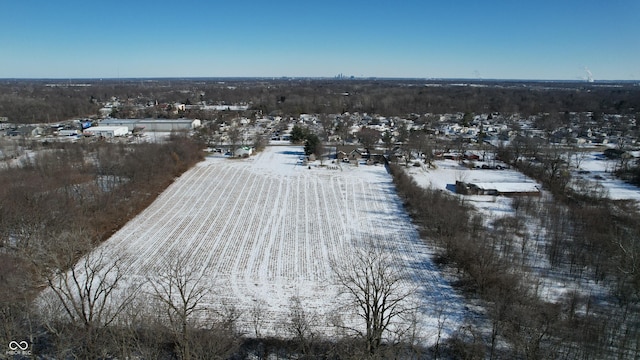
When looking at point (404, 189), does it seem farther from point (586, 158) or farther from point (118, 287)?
point (586, 158)

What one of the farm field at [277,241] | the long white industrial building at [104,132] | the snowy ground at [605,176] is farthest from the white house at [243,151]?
the snowy ground at [605,176]

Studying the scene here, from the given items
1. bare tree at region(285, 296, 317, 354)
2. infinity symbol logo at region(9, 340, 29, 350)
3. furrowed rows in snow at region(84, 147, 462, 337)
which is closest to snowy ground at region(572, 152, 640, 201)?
furrowed rows in snow at region(84, 147, 462, 337)

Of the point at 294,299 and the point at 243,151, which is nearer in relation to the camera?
the point at 294,299

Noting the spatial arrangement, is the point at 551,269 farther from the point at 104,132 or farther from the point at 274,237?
the point at 104,132

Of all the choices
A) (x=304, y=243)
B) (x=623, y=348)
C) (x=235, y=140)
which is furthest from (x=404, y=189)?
(x=235, y=140)

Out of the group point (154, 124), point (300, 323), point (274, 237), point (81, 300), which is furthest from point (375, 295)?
point (154, 124)

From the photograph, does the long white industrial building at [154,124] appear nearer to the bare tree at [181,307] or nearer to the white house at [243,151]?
the white house at [243,151]
